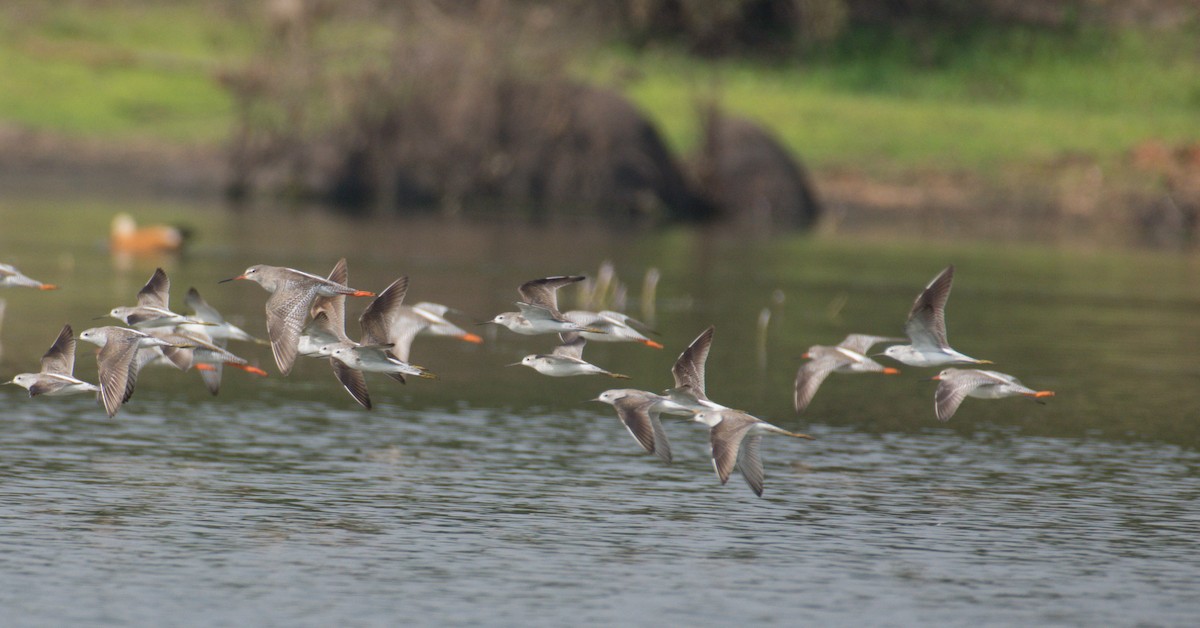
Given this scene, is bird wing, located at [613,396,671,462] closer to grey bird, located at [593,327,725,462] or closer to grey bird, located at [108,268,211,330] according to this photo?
grey bird, located at [593,327,725,462]

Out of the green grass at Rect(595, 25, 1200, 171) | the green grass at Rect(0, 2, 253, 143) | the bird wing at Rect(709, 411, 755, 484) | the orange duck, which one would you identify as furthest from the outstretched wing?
the green grass at Rect(595, 25, 1200, 171)

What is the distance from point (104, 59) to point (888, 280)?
41850mm

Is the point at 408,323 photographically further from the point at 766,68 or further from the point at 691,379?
the point at 766,68

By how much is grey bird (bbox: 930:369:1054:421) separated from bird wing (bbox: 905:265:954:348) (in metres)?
0.63

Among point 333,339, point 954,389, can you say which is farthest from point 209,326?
point 954,389

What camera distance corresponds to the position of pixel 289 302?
17.5 meters

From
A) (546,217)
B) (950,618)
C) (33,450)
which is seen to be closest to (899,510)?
(950,618)

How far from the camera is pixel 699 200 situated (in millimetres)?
68375

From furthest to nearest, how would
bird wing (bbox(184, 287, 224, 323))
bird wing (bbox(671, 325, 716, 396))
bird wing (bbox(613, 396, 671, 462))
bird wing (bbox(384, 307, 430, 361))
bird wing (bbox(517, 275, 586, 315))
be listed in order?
bird wing (bbox(384, 307, 430, 361)) < bird wing (bbox(184, 287, 224, 323)) < bird wing (bbox(517, 275, 586, 315)) < bird wing (bbox(671, 325, 716, 396)) < bird wing (bbox(613, 396, 671, 462))

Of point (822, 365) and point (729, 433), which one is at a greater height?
point (822, 365)

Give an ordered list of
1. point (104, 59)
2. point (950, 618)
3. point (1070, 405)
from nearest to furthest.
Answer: point (950, 618)
point (1070, 405)
point (104, 59)

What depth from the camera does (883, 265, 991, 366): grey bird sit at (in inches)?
724

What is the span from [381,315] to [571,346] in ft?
7.39

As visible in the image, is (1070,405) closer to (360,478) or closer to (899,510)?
(899,510)
